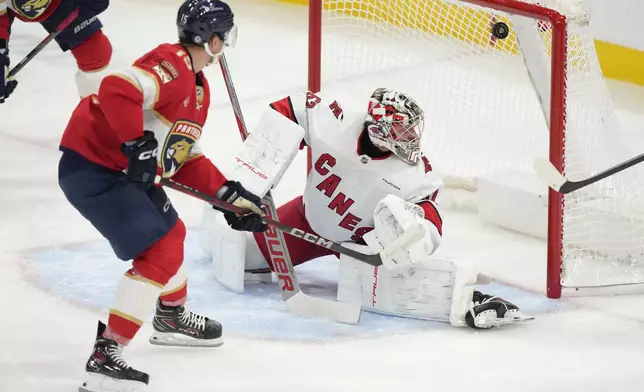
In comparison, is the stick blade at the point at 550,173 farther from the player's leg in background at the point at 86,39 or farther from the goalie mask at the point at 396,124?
the player's leg in background at the point at 86,39

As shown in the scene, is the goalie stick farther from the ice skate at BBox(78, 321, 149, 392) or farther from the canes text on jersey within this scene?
the ice skate at BBox(78, 321, 149, 392)

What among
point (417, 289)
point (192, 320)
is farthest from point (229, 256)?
point (417, 289)

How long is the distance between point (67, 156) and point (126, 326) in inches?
17.5

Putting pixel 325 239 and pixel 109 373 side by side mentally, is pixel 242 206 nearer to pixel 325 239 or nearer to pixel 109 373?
pixel 325 239

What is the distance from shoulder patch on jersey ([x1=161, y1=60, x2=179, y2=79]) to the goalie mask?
0.75 m

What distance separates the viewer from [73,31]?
4.73m

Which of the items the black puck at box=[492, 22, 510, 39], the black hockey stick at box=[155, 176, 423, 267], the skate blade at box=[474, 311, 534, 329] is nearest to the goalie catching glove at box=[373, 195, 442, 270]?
the black hockey stick at box=[155, 176, 423, 267]

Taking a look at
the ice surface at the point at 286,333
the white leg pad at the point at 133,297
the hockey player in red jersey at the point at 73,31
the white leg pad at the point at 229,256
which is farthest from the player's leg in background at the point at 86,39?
the white leg pad at the point at 133,297

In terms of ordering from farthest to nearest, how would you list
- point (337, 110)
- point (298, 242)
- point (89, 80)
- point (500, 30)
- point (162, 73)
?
point (89, 80) → point (500, 30) → point (298, 242) → point (337, 110) → point (162, 73)

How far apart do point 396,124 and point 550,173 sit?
51 centimetres

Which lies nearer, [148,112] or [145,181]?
[145,181]

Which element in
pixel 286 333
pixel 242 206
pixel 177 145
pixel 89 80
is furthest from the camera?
pixel 89 80

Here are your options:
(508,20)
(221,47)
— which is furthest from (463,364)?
(508,20)

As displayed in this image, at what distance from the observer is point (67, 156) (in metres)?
3.24
